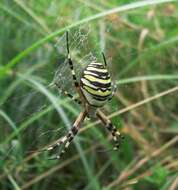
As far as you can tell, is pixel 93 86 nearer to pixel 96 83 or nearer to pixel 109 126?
pixel 96 83

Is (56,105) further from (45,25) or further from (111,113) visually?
(45,25)

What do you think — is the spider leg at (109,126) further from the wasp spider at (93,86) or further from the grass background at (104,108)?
the wasp spider at (93,86)

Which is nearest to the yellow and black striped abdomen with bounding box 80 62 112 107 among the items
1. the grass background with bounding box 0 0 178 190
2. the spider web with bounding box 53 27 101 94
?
the spider web with bounding box 53 27 101 94

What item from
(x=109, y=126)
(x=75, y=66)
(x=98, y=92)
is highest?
(x=75, y=66)

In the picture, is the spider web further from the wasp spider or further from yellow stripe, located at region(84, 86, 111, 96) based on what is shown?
yellow stripe, located at region(84, 86, 111, 96)

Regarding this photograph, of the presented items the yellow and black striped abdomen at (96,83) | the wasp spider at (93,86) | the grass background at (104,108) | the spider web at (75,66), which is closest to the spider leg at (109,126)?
the grass background at (104,108)

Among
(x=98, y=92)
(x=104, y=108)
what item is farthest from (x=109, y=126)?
(x=98, y=92)

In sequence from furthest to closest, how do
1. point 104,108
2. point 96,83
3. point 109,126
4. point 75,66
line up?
point 104,108
point 109,126
point 75,66
point 96,83
